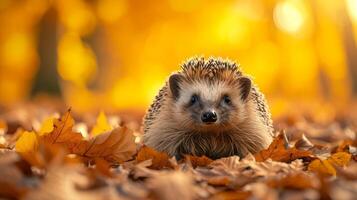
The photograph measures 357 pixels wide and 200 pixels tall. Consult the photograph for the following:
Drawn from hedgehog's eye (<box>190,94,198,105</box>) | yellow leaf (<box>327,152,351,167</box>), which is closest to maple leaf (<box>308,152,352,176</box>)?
yellow leaf (<box>327,152,351,167</box>)

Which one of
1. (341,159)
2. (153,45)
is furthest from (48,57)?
(341,159)

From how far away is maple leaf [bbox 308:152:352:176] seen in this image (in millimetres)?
4156

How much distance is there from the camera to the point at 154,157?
4.46 meters

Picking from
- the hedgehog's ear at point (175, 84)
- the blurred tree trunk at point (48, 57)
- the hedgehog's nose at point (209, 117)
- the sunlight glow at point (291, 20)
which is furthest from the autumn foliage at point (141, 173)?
the sunlight glow at point (291, 20)

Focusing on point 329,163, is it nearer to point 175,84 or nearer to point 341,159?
point 341,159

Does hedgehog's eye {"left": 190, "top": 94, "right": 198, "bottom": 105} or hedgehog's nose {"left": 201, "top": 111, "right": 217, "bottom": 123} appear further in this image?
hedgehog's eye {"left": 190, "top": 94, "right": 198, "bottom": 105}

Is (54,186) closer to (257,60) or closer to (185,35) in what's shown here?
(185,35)

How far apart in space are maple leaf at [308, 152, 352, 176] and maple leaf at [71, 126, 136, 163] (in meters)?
1.18

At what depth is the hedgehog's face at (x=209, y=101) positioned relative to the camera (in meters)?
5.35

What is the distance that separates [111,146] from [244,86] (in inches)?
57.7

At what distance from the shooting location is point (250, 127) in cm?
555

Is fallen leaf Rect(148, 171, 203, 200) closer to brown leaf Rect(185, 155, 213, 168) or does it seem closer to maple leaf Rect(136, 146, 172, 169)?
maple leaf Rect(136, 146, 172, 169)

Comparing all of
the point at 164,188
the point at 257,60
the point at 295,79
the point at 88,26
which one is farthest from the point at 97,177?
the point at 295,79

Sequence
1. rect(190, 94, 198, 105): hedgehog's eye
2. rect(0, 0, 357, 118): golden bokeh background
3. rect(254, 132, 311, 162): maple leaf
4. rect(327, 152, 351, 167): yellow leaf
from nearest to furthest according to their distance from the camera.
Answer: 1. rect(327, 152, 351, 167): yellow leaf
2. rect(254, 132, 311, 162): maple leaf
3. rect(190, 94, 198, 105): hedgehog's eye
4. rect(0, 0, 357, 118): golden bokeh background
